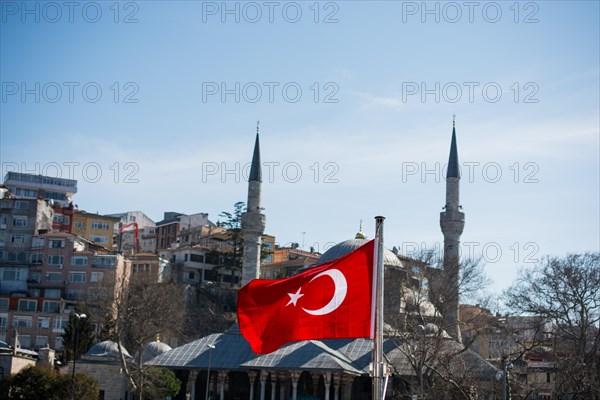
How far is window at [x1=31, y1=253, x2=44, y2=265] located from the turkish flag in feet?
198

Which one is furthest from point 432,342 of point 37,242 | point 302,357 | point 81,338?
point 37,242

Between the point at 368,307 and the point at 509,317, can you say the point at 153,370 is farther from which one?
the point at 368,307

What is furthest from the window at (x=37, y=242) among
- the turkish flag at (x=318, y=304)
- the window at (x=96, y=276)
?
the turkish flag at (x=318, y=304)

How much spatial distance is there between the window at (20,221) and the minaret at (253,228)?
25.9 metres

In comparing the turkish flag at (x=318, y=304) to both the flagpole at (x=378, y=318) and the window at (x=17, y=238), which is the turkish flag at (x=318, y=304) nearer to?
the flagpole at (x=378, y=318)

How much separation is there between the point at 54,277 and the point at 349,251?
87.6ft

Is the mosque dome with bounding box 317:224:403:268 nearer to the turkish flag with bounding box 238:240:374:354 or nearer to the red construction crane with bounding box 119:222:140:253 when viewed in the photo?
the turkish flag with bounding box 238:240:374:354

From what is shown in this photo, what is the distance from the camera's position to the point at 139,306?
49.5 meters

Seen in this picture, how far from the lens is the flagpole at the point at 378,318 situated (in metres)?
11.9

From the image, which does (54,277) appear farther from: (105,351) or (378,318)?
(378,318)

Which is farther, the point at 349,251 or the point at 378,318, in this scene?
the point at 349,251

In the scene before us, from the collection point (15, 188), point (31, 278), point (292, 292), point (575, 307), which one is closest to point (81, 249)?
point (31, 278)

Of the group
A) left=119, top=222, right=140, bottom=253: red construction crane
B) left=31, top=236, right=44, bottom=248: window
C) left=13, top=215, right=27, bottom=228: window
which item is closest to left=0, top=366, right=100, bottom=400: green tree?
left=31, top=236, right=44, bottom=248: window

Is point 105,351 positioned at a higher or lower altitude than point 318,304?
lower
